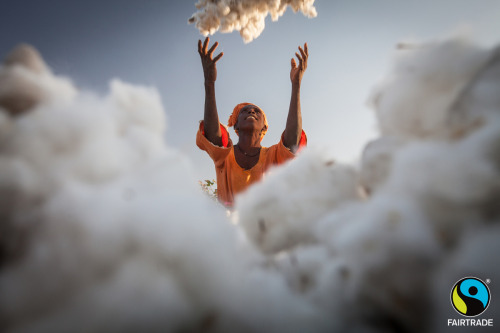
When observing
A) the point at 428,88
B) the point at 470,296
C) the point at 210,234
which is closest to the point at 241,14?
the point at 428,88

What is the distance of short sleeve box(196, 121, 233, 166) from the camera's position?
186cm

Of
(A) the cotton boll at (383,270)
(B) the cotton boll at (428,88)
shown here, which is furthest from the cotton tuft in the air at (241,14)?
(A) the cotton boll at (383,270)

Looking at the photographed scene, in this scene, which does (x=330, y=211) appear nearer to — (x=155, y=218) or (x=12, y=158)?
(x=155, y=218)

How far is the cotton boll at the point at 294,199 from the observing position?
523mm

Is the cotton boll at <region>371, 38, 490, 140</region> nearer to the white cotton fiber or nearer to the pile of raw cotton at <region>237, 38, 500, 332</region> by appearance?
the pile of raw cotton at <region>237, 38, 500, 332</region>

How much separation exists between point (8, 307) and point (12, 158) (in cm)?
20

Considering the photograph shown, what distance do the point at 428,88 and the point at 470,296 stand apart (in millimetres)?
360

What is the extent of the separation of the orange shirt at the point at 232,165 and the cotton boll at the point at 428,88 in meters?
1.32

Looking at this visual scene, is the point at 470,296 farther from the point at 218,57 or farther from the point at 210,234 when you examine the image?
the point at 218,57

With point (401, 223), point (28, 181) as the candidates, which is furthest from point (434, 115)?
point (28, 181)

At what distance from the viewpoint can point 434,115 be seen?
1.61 ft

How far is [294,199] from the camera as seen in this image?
0.56m

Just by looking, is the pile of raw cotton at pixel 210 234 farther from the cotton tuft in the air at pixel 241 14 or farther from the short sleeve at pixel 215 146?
the short sleeve at pixel 215 146

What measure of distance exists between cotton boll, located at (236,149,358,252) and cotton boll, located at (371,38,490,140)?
0.14 meters
